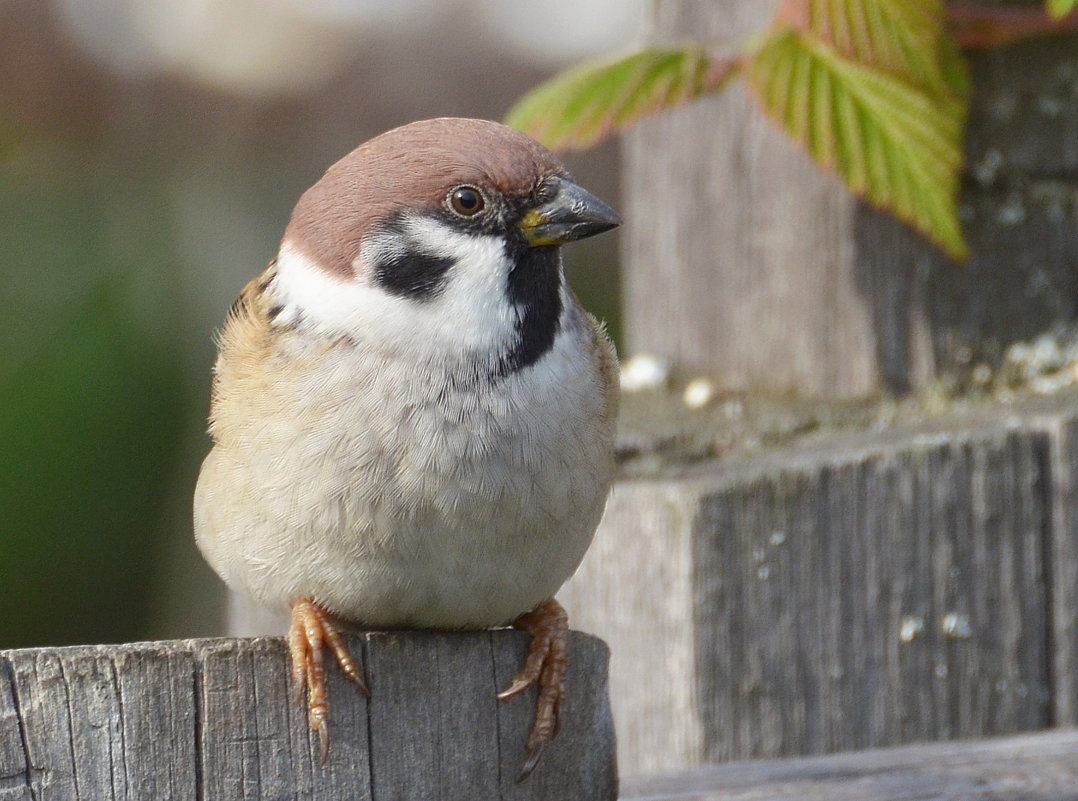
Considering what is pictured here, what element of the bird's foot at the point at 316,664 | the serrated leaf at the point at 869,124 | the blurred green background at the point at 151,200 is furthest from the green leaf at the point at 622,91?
the blurred green background at the point at 151,200

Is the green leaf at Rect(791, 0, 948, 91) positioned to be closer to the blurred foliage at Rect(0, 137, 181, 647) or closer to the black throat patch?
the black throat patch

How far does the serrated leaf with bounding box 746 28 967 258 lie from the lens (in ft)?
9.59

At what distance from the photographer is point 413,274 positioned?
7.53ft

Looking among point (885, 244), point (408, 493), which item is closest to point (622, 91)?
point (885, 244)

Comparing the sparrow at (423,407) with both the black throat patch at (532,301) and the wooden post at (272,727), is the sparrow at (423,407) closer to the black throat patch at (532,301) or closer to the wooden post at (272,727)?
the black throat patch at (532,301)

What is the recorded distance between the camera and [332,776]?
179cm

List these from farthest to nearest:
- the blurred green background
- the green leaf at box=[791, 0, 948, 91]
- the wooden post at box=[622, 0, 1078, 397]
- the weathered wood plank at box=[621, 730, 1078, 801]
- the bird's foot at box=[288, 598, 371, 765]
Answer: the blurred green background < the wooden post at box=[622, 0, 1078, 397] < the green leaf at box=[791, 0, 948, 91] < the weathered wood plank at box=[621, 730, 1078, 801] < the bird's foot at box=[288, 598, 371, 765]

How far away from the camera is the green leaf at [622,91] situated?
3.00m

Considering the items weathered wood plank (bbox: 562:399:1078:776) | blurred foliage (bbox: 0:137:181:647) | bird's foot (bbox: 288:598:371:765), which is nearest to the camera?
bird's foot (bbox: 288:598:371:765)

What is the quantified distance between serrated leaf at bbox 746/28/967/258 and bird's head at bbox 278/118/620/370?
82cm

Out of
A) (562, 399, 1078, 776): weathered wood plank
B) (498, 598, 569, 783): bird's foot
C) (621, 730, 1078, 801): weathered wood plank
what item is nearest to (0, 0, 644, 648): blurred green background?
(562, 399, 1078, 776): weathered wood plank

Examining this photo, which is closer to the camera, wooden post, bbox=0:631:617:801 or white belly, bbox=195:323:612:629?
wooden post, bbox=0:631:617:801

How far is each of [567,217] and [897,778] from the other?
98 centimetres

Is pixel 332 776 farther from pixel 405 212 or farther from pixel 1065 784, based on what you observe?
pixel 1065 784
